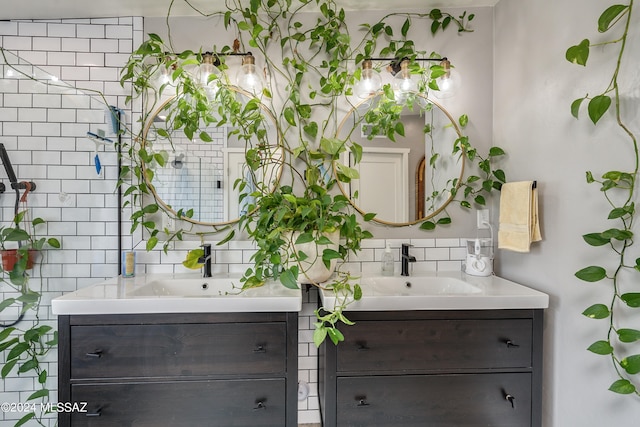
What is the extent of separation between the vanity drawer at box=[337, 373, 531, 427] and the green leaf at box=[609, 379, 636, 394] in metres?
0.35

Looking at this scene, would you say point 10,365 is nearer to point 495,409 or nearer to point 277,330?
point 277,330

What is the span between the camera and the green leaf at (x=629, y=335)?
3.14 ft

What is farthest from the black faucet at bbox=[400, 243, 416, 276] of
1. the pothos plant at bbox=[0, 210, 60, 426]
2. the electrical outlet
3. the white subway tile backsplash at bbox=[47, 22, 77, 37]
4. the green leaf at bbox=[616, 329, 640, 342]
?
the white subway tile backsplash at bbox=[47, 22, 77, 37]

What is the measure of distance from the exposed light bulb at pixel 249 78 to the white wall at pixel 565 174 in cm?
136

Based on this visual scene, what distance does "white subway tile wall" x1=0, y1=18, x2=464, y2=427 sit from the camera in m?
1.47

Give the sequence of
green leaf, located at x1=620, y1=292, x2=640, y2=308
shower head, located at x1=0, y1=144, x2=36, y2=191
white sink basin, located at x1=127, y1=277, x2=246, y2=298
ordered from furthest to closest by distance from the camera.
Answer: white sink basin, located at x1=127, y1=277, x2=246, y2=298 < shower head, located at x1=0, y1=144, x2=36, y2=191 < green leaf, located at x1=620, y1=292, x2=640, y2=308

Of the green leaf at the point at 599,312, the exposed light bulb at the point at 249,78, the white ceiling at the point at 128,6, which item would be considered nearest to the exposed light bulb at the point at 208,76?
A: the exposed light bulb at the point at 249,78

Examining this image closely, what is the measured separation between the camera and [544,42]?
141cm

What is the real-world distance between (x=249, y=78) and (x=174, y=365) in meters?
1.43

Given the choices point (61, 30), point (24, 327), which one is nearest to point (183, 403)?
point (24, 327)

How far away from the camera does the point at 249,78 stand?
67.8 inches

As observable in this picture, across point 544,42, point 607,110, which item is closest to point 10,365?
point 607,110

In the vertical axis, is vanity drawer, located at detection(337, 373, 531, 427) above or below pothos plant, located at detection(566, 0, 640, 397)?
below

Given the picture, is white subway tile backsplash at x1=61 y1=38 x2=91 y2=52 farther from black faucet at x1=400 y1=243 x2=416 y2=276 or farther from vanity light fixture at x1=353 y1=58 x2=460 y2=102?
black faucet at x1=400 y1=243 x2=416 y2=276
